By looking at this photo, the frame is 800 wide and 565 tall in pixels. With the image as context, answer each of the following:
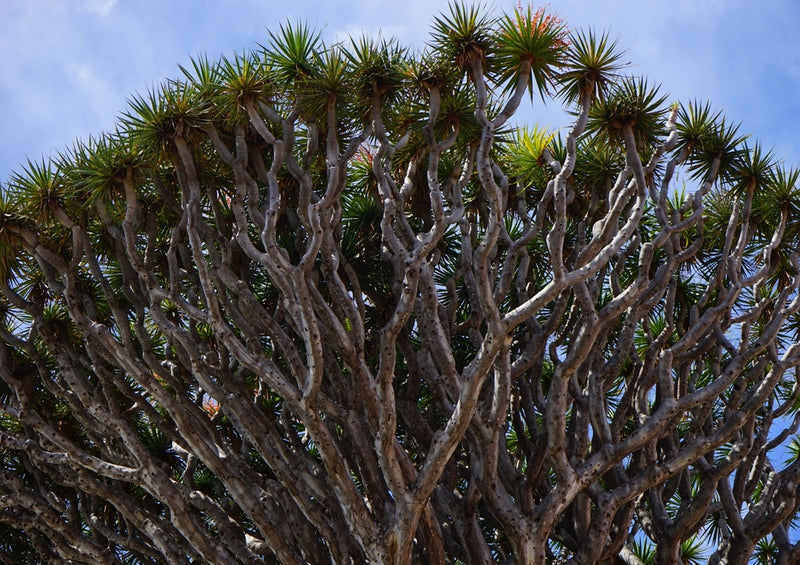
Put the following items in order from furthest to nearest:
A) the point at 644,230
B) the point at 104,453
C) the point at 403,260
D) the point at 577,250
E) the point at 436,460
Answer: the point at 644,230, the point at 577,250, the point at 104,453, the point at 403,260, the point at 436,460

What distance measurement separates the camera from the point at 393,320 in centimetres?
679

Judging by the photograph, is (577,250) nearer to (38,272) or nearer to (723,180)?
(723,180)

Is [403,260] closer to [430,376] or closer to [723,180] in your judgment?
[430,376]

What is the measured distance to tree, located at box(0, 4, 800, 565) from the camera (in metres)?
6.96

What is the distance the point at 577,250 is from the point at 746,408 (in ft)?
6.66

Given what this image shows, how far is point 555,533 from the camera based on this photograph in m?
8.22

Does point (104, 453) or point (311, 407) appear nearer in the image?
point (311, 407)

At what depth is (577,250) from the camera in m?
8.73

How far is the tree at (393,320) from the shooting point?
22.8 ft

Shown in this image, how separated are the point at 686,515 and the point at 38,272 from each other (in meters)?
6.44

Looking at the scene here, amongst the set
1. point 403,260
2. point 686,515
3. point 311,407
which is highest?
point 403,260

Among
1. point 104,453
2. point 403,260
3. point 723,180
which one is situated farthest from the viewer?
point 723,180

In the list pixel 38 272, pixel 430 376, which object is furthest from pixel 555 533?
pixel 38 272

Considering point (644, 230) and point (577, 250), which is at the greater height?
point (644, 230)
